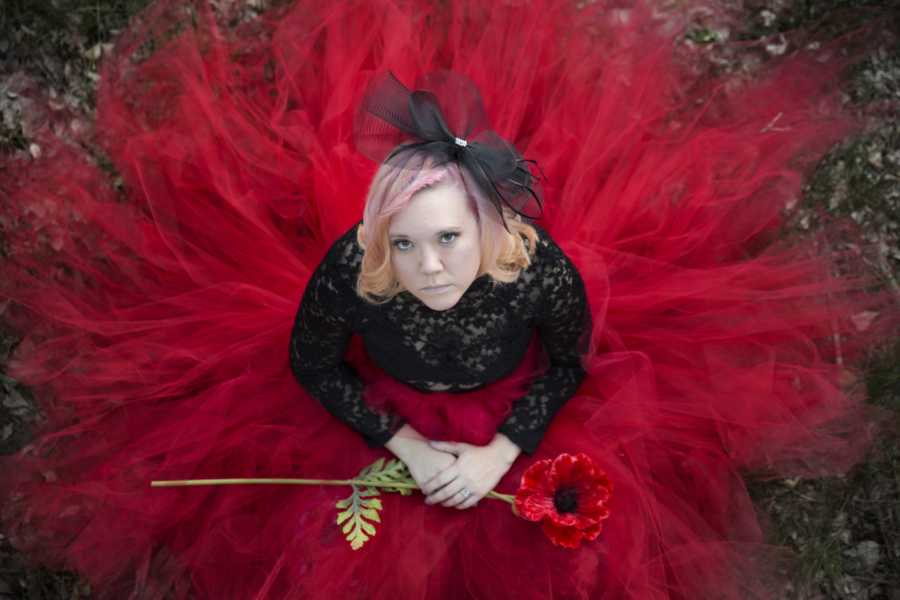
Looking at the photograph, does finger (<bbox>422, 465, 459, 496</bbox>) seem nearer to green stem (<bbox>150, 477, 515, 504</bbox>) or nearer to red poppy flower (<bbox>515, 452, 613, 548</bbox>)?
green stem (<bbox>150, 477, 515, 504</bbox>)

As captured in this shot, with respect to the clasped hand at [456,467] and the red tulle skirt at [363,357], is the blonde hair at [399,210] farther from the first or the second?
the clasped hand at [456,467]

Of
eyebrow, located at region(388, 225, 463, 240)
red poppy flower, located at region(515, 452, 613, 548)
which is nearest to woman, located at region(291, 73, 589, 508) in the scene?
eyebrow, located at region(388, 225, 463, 240)

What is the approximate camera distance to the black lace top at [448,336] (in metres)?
1.83

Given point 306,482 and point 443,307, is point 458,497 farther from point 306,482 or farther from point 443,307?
point 443,307

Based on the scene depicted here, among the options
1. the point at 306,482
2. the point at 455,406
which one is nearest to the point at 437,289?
the point at 455,406

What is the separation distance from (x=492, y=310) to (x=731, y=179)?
0.92 m

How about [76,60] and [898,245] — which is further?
[76,60]

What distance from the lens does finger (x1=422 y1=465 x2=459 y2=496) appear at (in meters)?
2.01

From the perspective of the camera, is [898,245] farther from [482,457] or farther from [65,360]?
[65,360]

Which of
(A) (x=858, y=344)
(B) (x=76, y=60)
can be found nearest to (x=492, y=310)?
(A) (x=858, y=344)

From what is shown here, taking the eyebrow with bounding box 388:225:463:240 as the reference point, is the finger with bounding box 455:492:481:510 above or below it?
below

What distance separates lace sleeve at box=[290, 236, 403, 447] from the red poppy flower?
0.40 metres

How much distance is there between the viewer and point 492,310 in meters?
1.87

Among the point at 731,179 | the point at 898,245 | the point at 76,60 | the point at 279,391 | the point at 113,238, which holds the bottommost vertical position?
the point at 898,245
